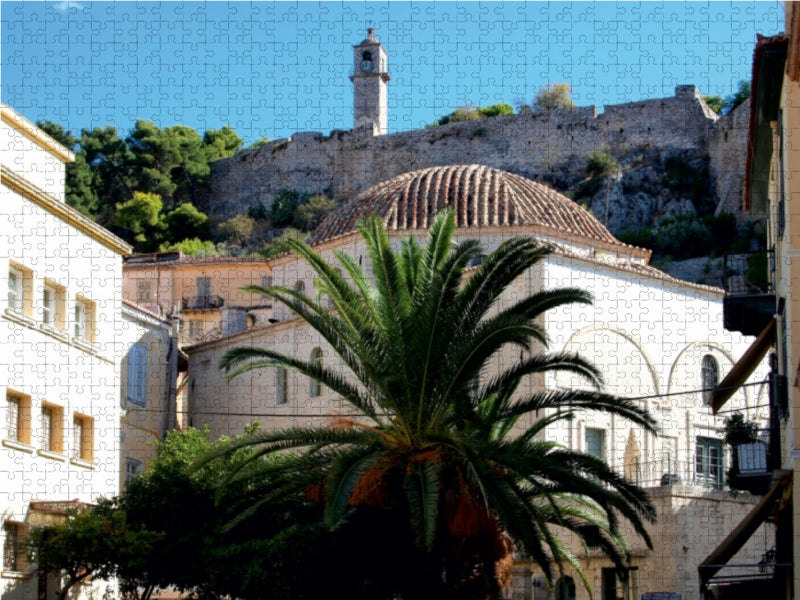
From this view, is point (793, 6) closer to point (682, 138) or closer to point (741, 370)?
point (741, 370)

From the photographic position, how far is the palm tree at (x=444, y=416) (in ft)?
68.4

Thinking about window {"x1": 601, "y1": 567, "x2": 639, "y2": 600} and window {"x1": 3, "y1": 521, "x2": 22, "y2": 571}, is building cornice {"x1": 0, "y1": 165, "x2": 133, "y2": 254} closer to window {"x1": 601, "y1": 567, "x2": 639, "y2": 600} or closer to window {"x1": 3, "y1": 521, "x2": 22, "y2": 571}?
window {"x1": 3, "y1": 521, "x2": 22, "y2": 571}

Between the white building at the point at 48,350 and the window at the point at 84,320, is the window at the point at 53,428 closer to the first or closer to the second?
the white building at the point at 48,350

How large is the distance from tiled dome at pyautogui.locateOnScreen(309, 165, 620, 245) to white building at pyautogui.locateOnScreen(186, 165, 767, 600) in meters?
0.04

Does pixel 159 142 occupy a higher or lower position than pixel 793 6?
higher

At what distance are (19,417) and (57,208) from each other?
11.5 ft

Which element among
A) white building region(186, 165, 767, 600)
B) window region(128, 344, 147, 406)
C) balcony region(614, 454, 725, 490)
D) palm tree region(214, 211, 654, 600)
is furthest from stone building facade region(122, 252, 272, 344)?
palm tree region(214, 211, 654, 600)

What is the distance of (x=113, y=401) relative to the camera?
2739 cm

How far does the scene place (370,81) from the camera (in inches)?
3578

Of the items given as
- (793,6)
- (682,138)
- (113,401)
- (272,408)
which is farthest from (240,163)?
(793,6)

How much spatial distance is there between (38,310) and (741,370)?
36.1 feet

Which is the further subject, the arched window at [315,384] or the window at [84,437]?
the arched window at [315,384]

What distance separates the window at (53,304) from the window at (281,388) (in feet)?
34.9

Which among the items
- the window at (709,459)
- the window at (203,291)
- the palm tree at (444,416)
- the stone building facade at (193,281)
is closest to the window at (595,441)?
the window at (709,459)
